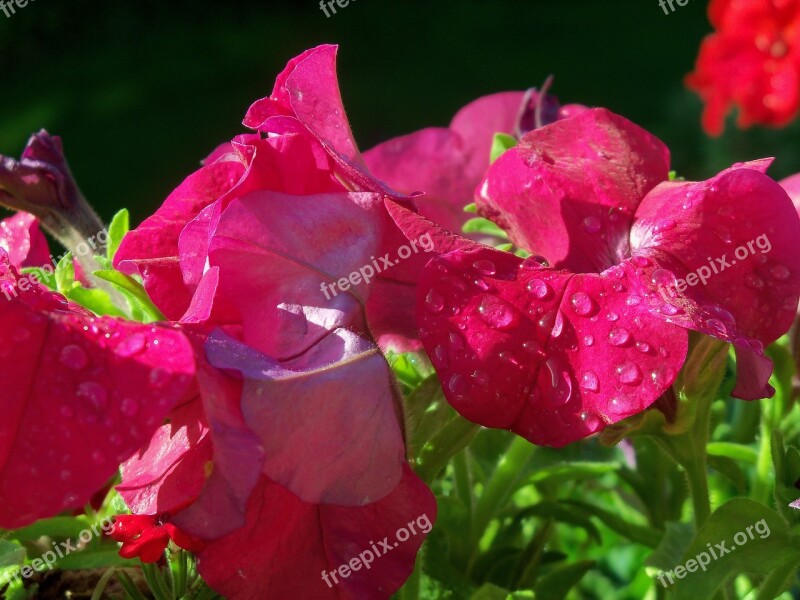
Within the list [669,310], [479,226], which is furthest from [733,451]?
[669,310]

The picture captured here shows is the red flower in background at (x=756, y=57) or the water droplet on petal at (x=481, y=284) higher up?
the water droplet on petal at (x=481, y=284)

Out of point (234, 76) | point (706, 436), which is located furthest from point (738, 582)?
point (234, 76)

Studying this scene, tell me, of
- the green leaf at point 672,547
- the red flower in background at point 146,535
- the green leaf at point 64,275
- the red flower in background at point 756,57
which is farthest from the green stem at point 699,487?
the red flower in background at point 756,57

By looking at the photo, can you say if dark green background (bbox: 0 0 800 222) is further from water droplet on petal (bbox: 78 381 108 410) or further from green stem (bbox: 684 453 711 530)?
water droplet on petal (bbox: 78 381 108 410)

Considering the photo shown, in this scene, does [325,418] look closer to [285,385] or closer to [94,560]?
[285,385]

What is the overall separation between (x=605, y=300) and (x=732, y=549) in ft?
0.74

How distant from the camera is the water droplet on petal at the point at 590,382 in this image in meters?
0.56

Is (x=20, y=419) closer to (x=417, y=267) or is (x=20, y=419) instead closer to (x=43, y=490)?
(x=43, y=490)

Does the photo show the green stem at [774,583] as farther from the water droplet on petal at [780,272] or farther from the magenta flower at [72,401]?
the magenta flower at [72,401]

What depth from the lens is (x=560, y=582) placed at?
2.70ft

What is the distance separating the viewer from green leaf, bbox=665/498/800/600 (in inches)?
26.4

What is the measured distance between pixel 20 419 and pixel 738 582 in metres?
0.76

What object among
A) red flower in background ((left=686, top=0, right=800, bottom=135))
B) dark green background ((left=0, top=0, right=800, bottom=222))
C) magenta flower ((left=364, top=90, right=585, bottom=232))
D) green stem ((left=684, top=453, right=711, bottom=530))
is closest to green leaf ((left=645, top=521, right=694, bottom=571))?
green stem ((left=684, top=453, right=711, bottom=530))

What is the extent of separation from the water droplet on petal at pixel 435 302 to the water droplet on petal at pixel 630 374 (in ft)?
0.35
